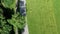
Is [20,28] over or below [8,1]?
below

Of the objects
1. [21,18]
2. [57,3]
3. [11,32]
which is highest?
[57,3]

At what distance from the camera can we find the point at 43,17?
1.18m

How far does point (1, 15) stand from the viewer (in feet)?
3.55

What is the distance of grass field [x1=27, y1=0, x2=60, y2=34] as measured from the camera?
1176 millimetres

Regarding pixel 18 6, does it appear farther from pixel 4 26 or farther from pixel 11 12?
pixel 4 26

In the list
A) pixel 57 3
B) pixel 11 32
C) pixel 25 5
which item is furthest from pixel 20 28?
pixel 57 3

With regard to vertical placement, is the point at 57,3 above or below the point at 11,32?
above

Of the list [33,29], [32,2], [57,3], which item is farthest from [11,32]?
[57,3]

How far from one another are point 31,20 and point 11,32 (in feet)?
0.61

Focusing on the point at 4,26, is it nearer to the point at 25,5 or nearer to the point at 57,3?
the point at 25,5

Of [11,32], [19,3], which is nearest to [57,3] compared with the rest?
[19,3]

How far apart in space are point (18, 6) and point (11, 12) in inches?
2.9

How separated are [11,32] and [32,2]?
11.4 inches

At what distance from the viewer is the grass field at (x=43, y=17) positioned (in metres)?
1.18
